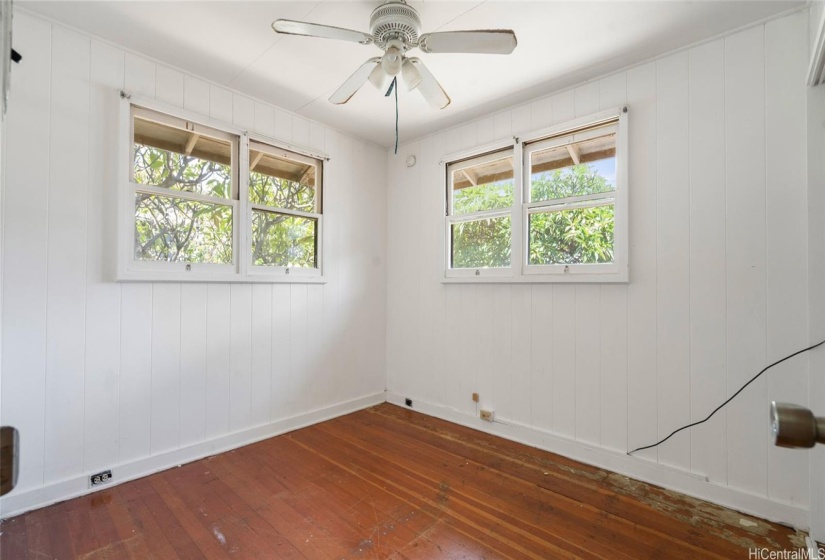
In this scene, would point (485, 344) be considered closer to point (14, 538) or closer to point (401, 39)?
point (401, 39)

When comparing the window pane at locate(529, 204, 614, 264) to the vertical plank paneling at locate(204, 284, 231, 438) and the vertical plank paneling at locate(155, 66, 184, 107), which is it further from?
the vertical plank paneling at locate(155, 66, 184, 107)

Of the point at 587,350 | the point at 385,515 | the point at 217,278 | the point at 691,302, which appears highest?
the point at 217,278

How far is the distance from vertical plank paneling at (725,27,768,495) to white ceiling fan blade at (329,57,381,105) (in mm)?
2041

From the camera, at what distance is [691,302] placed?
2.25 m

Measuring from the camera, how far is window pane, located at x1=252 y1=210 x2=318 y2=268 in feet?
9.95

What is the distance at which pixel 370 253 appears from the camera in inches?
154

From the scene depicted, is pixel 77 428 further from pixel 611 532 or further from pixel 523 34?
pixel 523 34

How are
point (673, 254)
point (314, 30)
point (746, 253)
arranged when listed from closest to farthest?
point (314, 30) → point (746, 253) → point (673, 254)

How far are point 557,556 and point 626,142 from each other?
244 centimetres

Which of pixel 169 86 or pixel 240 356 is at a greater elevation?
pixel 169 86

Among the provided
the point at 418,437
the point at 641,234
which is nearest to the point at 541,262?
the point at 641,234

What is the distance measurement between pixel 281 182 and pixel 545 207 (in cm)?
220

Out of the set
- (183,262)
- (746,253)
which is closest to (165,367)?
(183,262)

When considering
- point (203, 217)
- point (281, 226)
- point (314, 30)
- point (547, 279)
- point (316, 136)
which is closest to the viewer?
point (314, 30)
